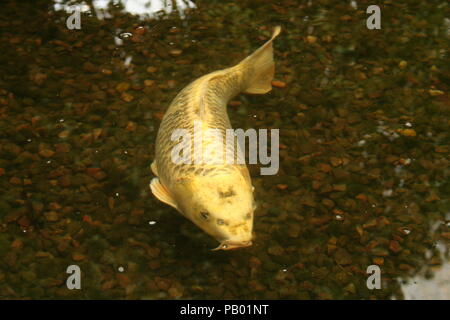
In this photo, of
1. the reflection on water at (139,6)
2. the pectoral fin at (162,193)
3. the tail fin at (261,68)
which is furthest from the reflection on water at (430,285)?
the reflection on water at (139,6)

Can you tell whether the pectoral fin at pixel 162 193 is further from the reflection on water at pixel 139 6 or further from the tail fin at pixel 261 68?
the reflection on water at pixel 139 6

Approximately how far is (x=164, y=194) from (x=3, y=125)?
1.58 m

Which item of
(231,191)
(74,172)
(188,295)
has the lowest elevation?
(188,295)

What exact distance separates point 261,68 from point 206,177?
1495 millimetres

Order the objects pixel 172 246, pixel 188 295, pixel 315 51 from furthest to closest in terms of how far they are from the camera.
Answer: pixel 315 51
pixel 172 246
pixel 188 295

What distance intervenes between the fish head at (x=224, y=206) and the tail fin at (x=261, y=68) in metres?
1.34

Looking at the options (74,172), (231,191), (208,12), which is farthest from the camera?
(208,12)

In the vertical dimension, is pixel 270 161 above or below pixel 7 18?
below

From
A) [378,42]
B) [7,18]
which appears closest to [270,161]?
[378,42]

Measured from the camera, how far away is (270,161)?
13.4 feet

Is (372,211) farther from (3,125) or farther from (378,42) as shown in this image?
(3,125)

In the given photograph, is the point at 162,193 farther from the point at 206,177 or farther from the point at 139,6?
the point at 139,6

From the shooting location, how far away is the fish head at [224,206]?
9.99ft
